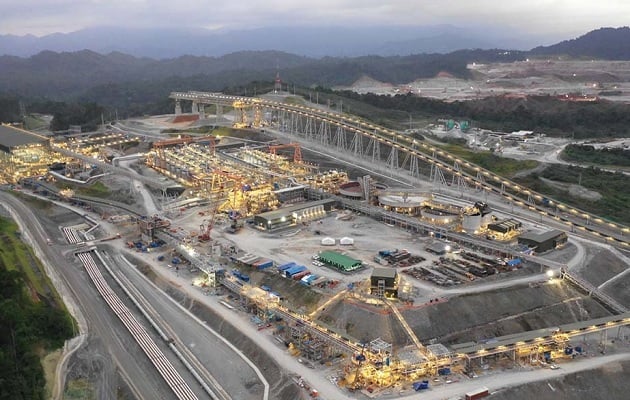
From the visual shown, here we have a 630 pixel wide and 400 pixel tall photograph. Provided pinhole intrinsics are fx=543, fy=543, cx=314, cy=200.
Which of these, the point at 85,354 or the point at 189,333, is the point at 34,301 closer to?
the point at 85,354

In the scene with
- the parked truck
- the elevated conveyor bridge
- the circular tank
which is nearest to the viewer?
the parked truck

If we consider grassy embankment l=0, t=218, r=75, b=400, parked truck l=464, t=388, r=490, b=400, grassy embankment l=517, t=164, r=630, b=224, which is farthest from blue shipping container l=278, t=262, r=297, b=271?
grassy embankment l=517, t=164, r=630, b=224

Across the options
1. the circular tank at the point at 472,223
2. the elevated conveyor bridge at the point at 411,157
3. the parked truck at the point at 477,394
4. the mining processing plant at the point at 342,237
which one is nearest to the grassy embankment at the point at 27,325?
the mining processing plant at the point at 342,237

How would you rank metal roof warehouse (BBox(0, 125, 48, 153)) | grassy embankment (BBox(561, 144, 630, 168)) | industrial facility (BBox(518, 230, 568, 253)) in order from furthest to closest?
grassy embankment (BBox(561, 144, 630, 168))
metal roof warehouse (BBox(0, 125, 48, 153))
industrial facility (BBox(518, 230, 568, 253))

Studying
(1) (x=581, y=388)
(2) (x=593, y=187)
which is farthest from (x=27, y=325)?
(2) (x=593, y=187)

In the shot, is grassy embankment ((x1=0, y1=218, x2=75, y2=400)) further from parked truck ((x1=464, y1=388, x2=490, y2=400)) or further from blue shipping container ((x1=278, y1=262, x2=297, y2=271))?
parked truck ((x1=464, y1=388, x2=490, y2=400))

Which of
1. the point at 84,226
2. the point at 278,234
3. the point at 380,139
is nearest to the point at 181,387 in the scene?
the point at 278,234

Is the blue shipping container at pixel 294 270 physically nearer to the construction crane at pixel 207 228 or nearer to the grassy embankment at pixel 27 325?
the construction crane at pixel 207 228
